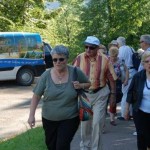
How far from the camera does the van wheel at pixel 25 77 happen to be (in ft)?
63.0

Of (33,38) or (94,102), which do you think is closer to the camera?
(94,102)

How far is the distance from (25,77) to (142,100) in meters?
13.9

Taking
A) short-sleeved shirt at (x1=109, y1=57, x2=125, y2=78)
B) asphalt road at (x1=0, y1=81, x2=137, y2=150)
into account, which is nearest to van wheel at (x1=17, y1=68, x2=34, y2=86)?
asphalt road at (x1=0, y1=81, x2=137, y2=150)

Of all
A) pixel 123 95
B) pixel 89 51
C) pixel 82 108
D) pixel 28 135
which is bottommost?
pixel 28 135

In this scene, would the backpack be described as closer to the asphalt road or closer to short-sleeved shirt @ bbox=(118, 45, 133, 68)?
short-sleeved shirt @ bbox=(118, 45, 133, 68)

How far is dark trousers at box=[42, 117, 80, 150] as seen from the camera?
5.04 m

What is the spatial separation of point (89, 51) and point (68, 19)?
50.0m

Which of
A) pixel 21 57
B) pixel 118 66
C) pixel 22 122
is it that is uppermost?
pixel 118 66

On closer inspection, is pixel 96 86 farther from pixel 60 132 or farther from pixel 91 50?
pixel 60 132

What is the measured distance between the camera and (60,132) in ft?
16.6

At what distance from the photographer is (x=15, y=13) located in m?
27.6

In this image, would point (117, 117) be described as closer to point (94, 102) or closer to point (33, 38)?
point (94, 102)

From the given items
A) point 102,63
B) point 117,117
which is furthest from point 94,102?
point 117,117

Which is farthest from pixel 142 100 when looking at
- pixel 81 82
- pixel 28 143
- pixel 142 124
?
pixel 28 143
